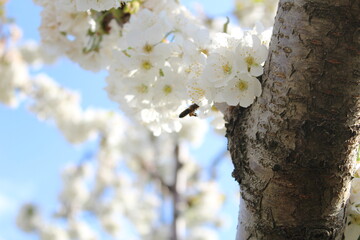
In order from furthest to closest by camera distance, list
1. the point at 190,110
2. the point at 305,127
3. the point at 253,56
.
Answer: the point at 190,110 < the point at 253,56 < the point at 305,127

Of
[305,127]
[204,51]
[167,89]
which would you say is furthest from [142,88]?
[305,127]

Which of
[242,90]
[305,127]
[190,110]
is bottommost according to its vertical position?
[305,127]

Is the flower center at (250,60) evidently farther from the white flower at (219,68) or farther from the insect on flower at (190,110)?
the insect on flower at (190,110)

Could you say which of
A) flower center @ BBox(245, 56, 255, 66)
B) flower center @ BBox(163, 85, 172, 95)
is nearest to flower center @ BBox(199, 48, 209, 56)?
flower center @ BBox(163, 85, 172, 95)

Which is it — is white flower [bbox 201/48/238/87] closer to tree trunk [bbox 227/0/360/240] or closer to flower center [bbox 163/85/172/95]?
tree trunk [bbox 227/0/360/240]

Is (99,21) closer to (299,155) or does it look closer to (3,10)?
(299,155)

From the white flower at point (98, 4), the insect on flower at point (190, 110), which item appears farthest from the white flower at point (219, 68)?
the white flower at point (98, 4)

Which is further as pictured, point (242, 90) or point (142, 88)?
point (142, 88)

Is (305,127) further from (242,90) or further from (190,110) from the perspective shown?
(190,110)
